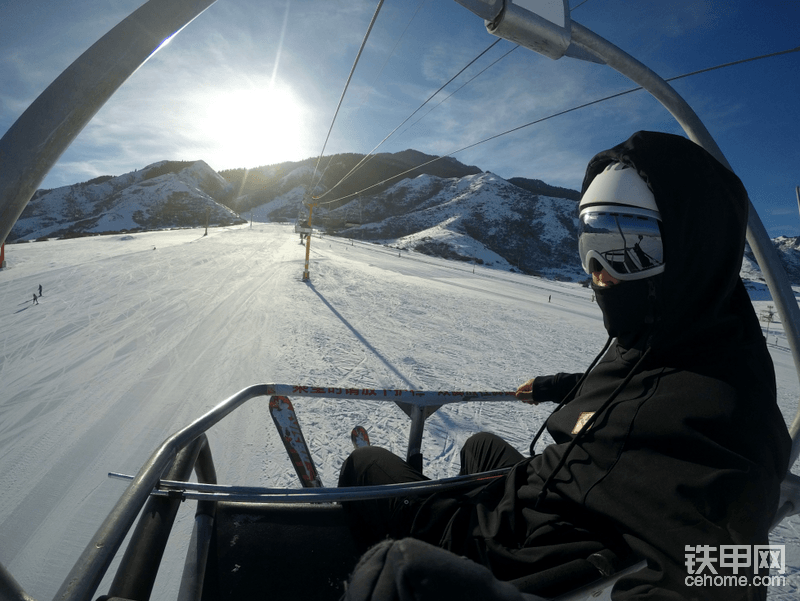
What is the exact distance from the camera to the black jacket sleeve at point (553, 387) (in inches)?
88.0

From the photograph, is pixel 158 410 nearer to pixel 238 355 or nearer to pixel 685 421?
pixel 238 355

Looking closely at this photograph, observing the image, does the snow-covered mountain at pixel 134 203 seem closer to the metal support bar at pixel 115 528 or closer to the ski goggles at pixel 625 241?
the metal support bar at pixel 115 528

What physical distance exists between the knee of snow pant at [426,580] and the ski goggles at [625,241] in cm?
127

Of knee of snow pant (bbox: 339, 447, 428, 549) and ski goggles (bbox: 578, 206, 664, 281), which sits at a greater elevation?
ski goggles (bbox: 578, 206, 664, 281)

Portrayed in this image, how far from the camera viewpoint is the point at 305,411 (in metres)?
4.09

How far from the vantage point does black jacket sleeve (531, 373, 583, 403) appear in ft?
7.34

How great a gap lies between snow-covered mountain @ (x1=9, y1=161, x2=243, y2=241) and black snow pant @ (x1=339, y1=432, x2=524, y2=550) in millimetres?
86931

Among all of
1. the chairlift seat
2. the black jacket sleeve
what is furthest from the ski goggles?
the chairlift seat

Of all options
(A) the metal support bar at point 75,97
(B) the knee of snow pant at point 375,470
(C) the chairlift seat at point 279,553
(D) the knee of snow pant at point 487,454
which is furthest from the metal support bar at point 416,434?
(A) the metal support bar at point 75,97

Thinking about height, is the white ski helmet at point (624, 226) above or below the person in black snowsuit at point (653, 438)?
above

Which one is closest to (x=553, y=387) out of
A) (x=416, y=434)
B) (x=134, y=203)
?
(x=416, y=434)

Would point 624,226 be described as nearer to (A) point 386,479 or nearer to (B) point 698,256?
(B) point 698,256

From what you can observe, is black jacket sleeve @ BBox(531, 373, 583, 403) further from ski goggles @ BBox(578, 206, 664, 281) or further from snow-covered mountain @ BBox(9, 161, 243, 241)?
snow-covered mountain @ BBox(9, 161, 243, 241)

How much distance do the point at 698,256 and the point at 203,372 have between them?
5523 millimetres
